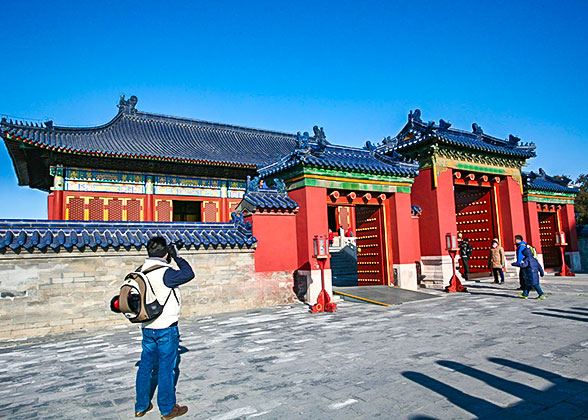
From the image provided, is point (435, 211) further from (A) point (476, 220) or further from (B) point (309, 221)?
(B) point (309, 221)

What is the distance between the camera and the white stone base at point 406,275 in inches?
487

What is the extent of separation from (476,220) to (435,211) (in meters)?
3.61

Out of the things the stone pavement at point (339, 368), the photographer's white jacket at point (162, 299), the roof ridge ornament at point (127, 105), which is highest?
the roof ridge ornament at point (127, 105)

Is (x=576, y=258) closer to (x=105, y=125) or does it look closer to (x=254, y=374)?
(x=254, y=374)

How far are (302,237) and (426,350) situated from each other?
5824mm

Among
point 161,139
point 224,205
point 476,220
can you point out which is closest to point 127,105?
point 161,139

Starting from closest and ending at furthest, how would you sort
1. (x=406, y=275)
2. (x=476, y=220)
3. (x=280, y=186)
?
(x=280, y=186), (x=406, y=275), (x=476, y=220)

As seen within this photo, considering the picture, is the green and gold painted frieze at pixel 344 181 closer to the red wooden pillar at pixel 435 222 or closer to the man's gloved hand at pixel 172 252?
the red wooden pillar at pixel 435 222

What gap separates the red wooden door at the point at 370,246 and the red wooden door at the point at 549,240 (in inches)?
438

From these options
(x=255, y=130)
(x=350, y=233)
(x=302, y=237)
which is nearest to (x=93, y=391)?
(x=302, y=237)

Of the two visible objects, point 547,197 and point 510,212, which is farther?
point 547,197

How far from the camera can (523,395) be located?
3.83m

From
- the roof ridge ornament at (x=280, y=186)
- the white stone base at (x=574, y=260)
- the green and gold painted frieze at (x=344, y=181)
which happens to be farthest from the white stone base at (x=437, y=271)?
the white stone base at (x=574, y=260)

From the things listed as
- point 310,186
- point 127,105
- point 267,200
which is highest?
point 127,105
